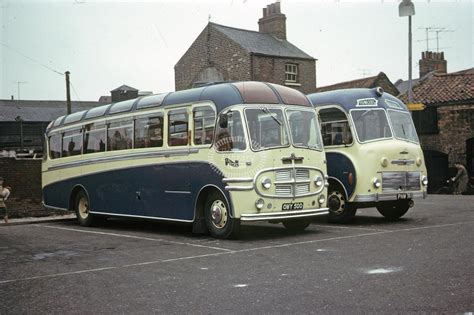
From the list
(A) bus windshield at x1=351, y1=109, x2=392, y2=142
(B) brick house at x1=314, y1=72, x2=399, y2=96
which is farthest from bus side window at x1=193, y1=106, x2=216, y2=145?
(B) brick house at x1=314, y1=72, x2=399, y2=96

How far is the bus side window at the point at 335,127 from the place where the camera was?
1421 cm

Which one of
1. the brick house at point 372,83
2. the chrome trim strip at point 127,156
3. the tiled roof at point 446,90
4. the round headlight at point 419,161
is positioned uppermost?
the brick house at point 372,83

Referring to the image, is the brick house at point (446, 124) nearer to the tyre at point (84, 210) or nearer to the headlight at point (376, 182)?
the headlight at point (376, 182)

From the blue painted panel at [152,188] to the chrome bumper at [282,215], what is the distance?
1.86 feet

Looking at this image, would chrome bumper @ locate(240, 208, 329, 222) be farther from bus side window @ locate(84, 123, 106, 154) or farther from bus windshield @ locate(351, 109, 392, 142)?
bus side window @ locate(84, 123, 106, 154)

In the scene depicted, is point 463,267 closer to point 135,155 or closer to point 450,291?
point 450,291

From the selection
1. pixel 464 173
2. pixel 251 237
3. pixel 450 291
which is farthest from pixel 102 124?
pixel 464 173

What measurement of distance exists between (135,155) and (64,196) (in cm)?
404

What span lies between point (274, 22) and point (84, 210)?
26251mm

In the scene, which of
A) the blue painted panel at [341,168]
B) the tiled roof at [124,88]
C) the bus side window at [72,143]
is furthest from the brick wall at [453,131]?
the tiled roof at [124,88]

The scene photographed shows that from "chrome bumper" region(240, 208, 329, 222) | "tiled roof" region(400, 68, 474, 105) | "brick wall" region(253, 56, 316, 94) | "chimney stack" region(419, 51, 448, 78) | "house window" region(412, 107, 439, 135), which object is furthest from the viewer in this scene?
"chimney stack" region(419, 51, 448, 78)

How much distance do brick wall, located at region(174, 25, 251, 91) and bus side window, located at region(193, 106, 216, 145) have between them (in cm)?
2273

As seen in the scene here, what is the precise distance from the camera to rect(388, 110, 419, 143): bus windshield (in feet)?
47.2

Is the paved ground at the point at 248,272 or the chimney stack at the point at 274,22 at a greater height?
the chimney stack at the point at 274,22
